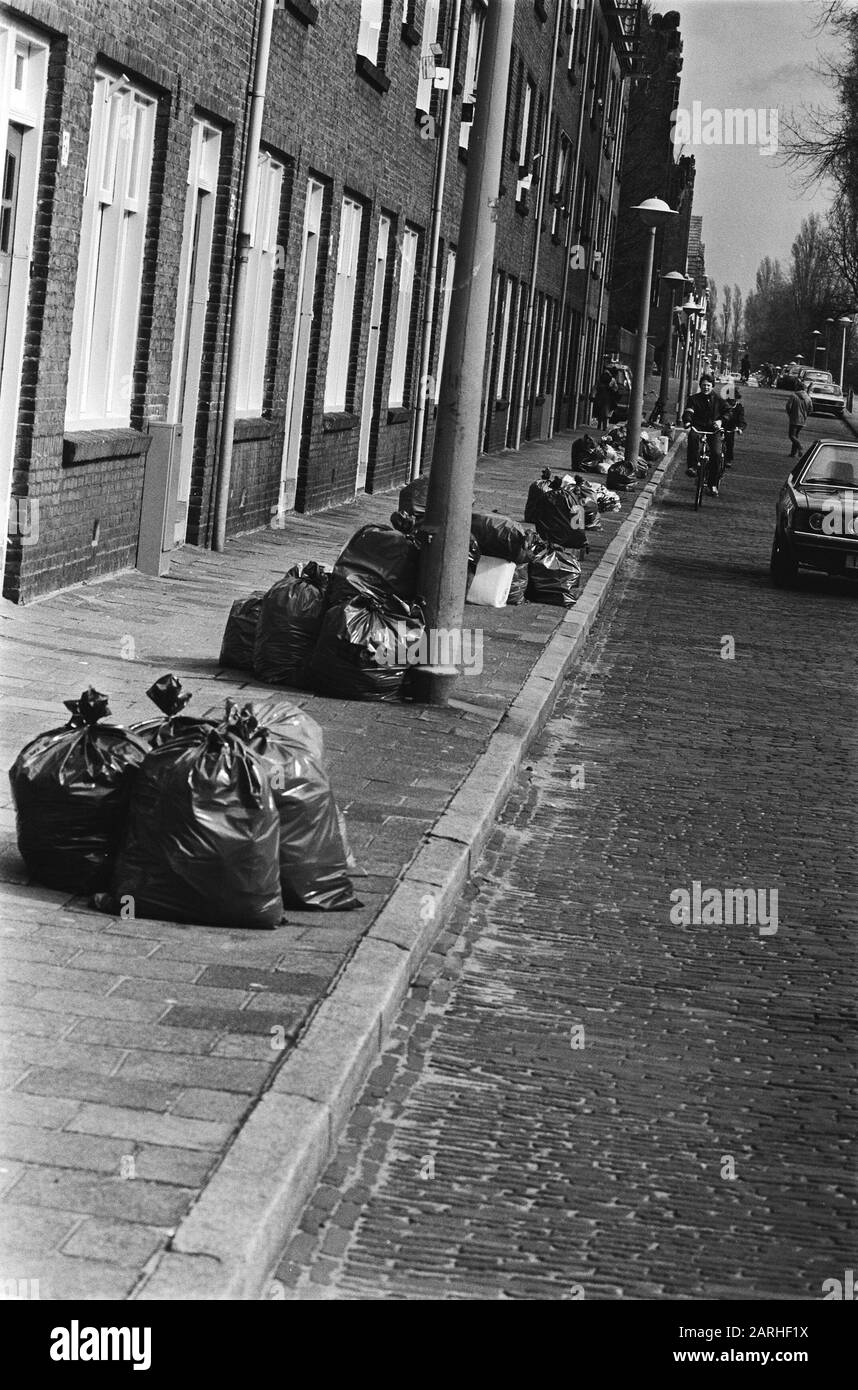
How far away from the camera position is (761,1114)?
492 cm

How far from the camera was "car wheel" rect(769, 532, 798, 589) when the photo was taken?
19.1 metres

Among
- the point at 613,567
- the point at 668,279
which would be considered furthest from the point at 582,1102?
the point at 668,279

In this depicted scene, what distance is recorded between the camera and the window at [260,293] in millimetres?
16281

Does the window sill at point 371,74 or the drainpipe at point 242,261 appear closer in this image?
the drainpipe at point 242,261

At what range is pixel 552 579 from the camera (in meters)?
14.9

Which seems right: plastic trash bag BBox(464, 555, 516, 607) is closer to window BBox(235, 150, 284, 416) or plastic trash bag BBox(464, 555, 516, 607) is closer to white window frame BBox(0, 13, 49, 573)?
window BBox(235, 150, 284, 416)

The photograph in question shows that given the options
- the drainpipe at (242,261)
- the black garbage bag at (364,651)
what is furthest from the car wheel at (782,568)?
the black garbage bag at (364,651)

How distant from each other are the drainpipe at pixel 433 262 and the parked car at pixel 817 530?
6.00 metres

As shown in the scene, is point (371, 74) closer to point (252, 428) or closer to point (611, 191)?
point (252, 428)

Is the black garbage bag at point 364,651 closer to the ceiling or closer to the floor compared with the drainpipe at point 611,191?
closer to the floor

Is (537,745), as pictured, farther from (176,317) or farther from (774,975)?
(176,317)

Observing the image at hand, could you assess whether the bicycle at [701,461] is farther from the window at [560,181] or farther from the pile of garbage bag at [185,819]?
the pile of garbage bag at [185,819]
